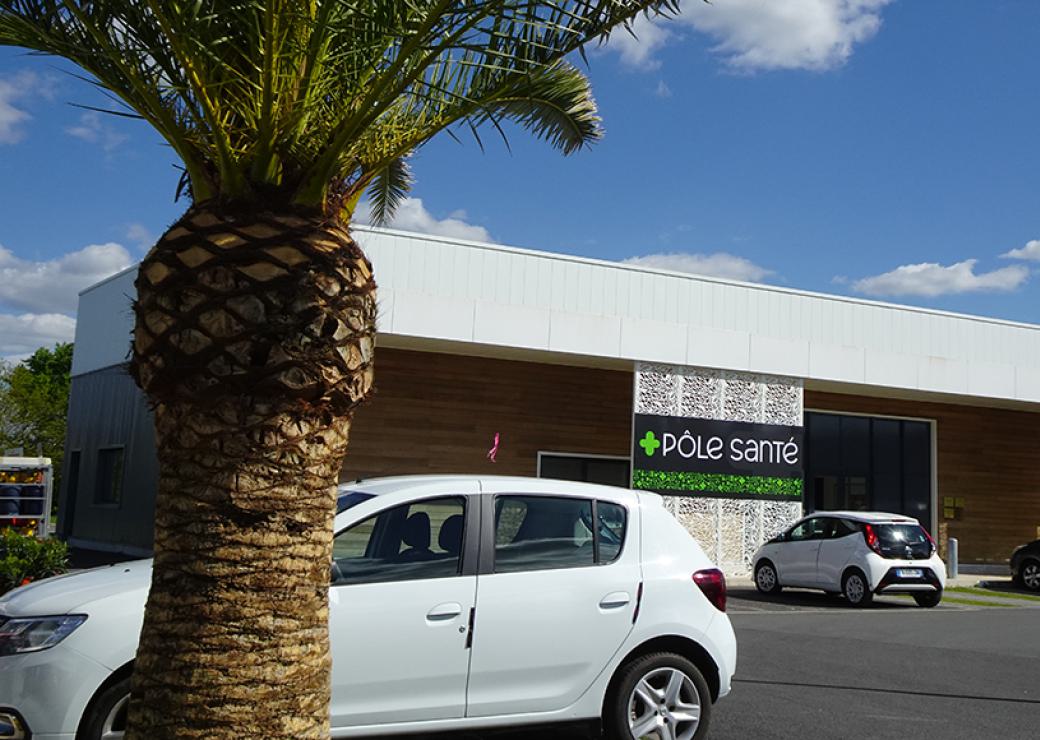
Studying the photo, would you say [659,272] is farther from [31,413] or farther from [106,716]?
→ [31,413]

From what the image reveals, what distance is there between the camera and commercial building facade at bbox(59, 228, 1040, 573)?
20781mm

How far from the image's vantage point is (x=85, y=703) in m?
5.00

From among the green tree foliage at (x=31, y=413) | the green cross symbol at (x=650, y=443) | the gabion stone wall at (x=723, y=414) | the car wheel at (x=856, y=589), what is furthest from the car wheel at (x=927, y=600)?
the green tree foliage at (x=31, y=413)

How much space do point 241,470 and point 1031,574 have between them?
2288 centimetres

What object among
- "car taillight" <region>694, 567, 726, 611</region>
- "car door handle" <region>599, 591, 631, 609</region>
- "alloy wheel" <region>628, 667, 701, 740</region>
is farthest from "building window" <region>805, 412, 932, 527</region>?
"car door handle" <region>599, 591, 631, 609</region>

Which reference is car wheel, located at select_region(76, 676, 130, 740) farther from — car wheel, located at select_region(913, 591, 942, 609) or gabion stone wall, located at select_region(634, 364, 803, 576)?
gabion stone wall, located at select_region(634, 364, 803, 576)

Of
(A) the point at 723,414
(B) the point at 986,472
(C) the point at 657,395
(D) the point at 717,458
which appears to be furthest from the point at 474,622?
(B) the point at 986,472

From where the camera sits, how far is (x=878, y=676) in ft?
33.2

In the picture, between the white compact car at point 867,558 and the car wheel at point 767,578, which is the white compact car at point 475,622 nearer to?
the white compact car at point 867,558

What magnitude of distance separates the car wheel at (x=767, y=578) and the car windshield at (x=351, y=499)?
14.2m

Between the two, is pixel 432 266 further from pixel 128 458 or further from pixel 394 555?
pixel 394 555

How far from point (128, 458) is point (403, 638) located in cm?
2072

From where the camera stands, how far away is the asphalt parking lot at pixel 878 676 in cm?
770

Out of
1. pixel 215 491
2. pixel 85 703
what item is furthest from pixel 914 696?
pixel 215 491
